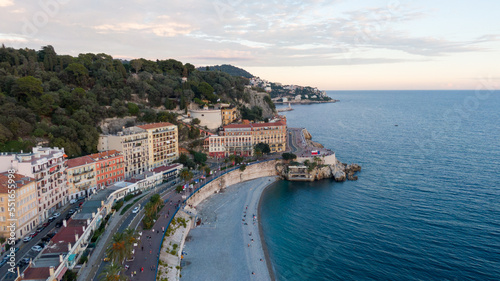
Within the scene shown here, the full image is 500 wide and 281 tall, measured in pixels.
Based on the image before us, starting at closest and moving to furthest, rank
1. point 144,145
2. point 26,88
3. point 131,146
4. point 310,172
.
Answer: point 131,146
point 26,88
point 144,145
point 310,172

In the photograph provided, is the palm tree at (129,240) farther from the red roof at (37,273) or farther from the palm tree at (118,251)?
the red roof at (37,273)

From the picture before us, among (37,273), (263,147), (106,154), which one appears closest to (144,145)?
(106,154)

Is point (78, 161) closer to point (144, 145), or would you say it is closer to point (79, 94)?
point (144, 145)

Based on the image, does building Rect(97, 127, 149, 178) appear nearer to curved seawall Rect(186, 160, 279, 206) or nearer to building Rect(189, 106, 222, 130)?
curved seawall Rect(186, 160, 279, 206)

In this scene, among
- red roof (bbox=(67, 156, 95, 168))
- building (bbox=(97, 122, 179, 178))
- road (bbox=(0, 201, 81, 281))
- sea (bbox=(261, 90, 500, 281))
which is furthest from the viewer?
building (bbox=(97, 122, 179, 178))

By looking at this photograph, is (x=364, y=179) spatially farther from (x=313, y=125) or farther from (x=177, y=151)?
(x=313, y=125)

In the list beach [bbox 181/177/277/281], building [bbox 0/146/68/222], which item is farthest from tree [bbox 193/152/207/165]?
building [bbox 0/146/68/222]

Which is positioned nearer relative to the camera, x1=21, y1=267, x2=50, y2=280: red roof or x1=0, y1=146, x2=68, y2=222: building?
x1=21, y1=267, x2=50, y2=280: red roof
